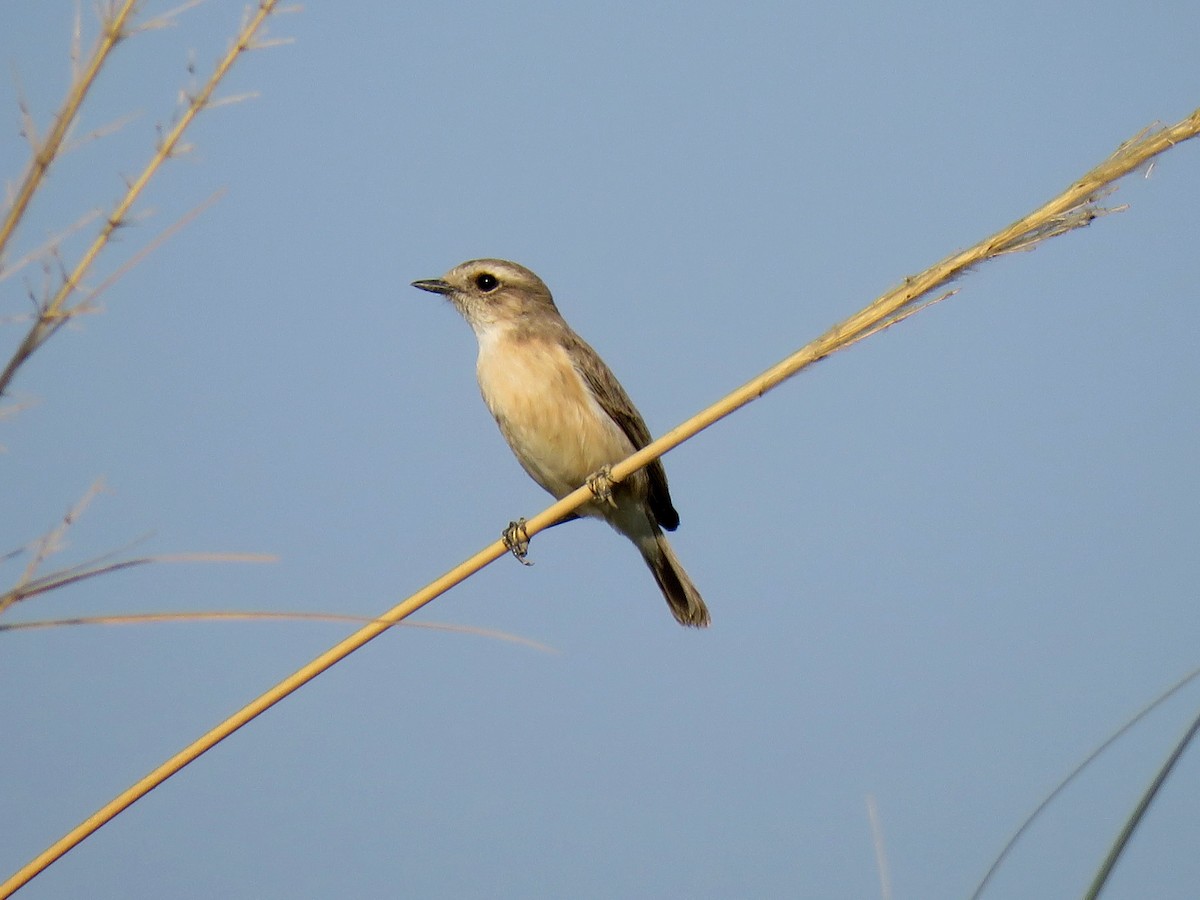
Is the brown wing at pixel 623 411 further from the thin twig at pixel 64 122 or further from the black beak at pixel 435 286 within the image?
the thin twig at pixel 64 122

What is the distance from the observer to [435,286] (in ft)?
21.2

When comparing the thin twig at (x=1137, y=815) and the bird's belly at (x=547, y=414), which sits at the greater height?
the bird's belly at (x=547, y=414)

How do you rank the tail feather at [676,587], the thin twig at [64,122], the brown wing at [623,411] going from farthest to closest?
the tail feather at [676,587], the brown wing at [623,411], the thin twig at [64,122]

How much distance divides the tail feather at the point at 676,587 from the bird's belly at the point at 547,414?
598mm

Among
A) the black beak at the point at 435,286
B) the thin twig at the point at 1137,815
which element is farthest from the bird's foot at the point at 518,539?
the thin twig at the point at 1137,815

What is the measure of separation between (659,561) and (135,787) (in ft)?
15.0

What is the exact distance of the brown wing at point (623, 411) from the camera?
239 inches

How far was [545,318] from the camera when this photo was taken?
638 centimetres

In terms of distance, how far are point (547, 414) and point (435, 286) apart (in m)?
1.13

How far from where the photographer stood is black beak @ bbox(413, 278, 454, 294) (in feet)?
21.1

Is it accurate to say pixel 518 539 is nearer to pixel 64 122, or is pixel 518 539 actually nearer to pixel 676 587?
pixel 676 587

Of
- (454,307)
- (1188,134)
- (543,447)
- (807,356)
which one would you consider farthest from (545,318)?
(1188,134)

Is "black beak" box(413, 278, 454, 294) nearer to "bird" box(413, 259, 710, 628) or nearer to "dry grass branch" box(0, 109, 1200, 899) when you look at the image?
"bird" box(413, 259, 710, 628)

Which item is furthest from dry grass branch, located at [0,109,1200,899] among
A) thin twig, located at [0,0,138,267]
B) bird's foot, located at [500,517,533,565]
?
bird's foot, located at [500,517,533,565]
